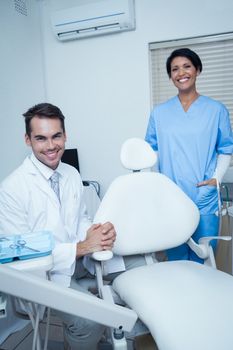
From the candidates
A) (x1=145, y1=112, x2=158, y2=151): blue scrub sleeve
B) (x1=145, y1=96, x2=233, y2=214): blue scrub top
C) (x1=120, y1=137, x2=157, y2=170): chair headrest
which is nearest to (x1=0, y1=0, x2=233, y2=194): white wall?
(x1=145, y1=112, x2=158, y2=151): blue scrub sleeve

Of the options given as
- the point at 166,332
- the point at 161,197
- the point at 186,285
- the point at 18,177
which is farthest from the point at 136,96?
the point at 166,332

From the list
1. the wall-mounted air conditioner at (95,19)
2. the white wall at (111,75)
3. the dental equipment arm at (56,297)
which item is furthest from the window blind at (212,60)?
the dental equipment arm at (56,297)

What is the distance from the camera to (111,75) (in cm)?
261

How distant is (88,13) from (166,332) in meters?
2.40

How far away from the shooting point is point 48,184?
1179 millimetres

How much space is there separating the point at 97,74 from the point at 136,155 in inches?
64.2

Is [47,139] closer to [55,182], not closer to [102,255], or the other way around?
[55,182]

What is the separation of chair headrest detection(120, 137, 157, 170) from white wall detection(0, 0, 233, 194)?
1.27m

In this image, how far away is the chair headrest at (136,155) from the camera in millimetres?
1253

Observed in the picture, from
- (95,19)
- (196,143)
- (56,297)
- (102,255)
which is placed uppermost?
(95,19)

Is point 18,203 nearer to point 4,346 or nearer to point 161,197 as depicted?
point 161,197

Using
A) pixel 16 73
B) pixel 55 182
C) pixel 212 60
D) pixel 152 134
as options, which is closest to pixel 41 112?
pixel 55 182

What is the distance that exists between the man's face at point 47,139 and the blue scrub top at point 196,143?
63 centimetres

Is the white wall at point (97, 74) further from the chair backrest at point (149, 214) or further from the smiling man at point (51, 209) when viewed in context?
the chair backrest at point (149, 214)
